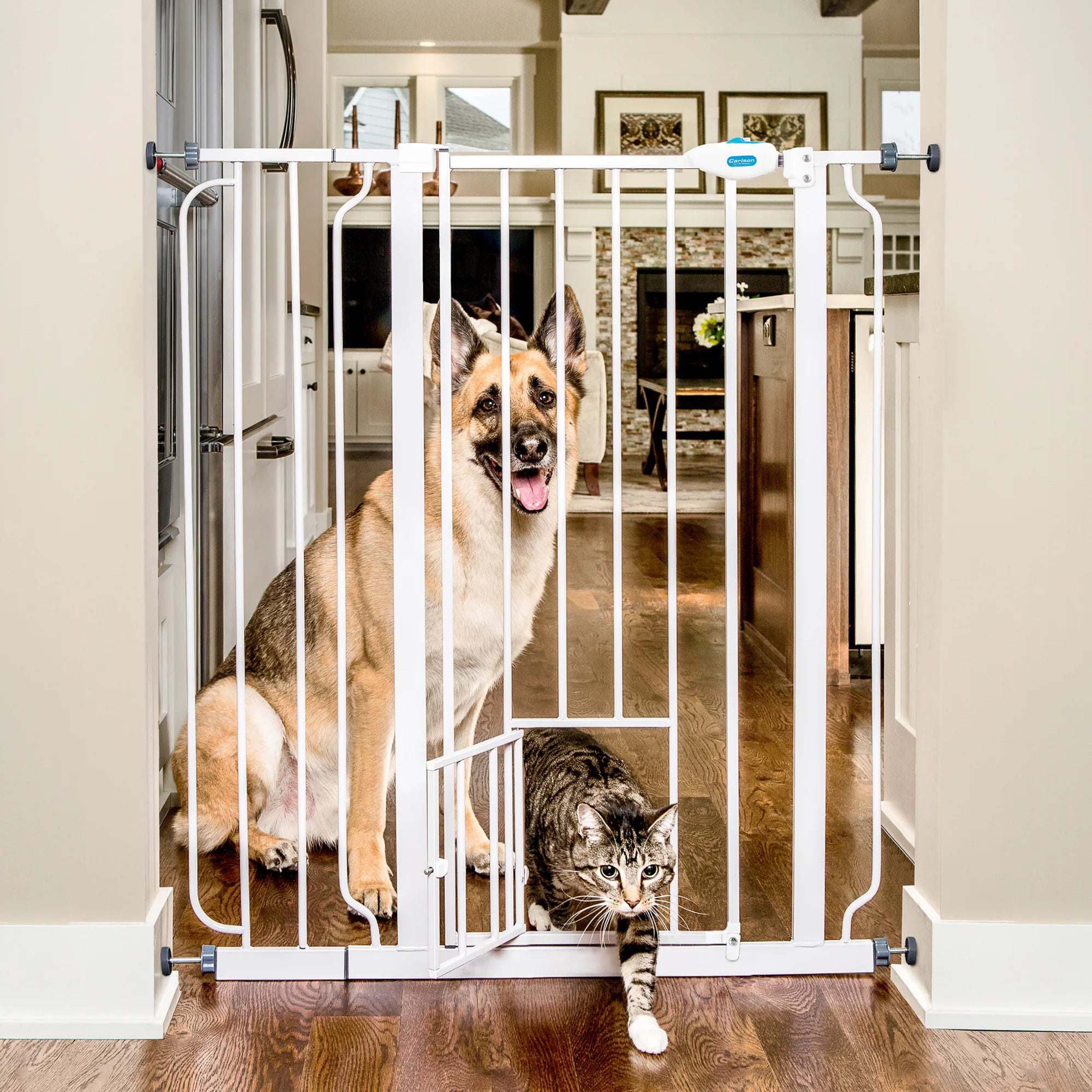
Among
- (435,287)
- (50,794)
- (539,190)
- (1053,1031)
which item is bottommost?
(1053,1031)

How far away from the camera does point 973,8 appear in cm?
160

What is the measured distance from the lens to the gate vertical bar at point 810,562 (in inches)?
67.9

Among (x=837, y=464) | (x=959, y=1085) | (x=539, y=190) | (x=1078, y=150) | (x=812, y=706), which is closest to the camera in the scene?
(x=959, y=1085)

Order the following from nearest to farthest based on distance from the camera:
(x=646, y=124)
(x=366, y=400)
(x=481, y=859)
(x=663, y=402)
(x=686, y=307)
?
(x=481, y=859)
(x=663, y=402)
(x=646, y=124)
(x=686, y=307)
(x=366, y=400)

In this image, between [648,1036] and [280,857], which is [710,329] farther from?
[648,1036]

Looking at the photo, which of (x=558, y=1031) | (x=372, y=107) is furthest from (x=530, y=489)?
(x=372, y=107)

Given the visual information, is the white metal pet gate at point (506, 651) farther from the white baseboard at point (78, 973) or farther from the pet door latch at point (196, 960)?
the white baseboard at point (78, 973)

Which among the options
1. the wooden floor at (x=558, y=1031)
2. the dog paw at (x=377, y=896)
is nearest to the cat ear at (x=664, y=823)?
the wooden floor at (x=558, y=1031)

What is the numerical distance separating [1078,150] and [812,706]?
0.82 meters

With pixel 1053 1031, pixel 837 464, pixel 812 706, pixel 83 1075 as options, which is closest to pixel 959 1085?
pixel 1053 1031

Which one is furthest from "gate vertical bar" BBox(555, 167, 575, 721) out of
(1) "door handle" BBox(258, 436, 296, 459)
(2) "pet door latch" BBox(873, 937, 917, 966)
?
(1) "door handle" BBox(258, 436, 296, 459)

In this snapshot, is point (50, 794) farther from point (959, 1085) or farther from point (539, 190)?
point (539, 190)

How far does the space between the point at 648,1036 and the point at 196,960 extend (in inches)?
25.4

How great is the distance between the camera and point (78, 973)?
1640mm
